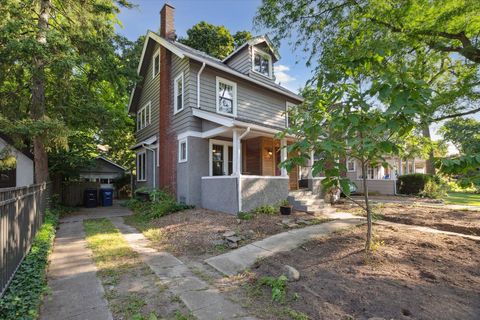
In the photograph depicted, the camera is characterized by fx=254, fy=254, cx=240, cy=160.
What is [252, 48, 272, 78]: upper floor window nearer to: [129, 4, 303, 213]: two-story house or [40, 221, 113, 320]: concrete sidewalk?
[129, 4, 303, 213]: two-story house

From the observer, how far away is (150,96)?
47.2 ft

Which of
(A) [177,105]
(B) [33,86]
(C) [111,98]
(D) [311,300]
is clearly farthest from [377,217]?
(C) [111,98]

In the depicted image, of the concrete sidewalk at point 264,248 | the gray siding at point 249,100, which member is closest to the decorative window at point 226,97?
the gray siding at point 249,100

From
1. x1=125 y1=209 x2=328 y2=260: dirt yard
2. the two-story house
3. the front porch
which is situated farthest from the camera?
the two-story house

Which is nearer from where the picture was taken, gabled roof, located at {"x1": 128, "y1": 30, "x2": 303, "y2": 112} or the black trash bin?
gabled roof, located at {"x1": 128, "y1": 30, "x2": 303, "y2": 112}

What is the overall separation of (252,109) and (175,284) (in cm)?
973

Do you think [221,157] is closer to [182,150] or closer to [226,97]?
[182,150]

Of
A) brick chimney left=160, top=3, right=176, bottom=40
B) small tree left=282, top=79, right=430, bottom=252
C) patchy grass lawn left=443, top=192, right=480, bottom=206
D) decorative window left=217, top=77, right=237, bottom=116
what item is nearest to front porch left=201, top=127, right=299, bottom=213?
decorative window left=217, top=77, right=237, bottom=116

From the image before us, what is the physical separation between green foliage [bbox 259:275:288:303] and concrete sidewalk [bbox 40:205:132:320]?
6.79 ft

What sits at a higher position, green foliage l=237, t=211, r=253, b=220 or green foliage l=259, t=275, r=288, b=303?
green foliage l=237, t=211, r=253, b=220

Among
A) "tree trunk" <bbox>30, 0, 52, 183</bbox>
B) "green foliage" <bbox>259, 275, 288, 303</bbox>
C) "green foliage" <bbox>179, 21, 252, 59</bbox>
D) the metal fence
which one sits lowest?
"green foliage" <bbox>259, 275, 288, 303</bbox>

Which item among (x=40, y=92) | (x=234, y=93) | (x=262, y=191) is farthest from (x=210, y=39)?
(x=262, y=191)

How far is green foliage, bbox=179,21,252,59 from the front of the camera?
2362 centimetres

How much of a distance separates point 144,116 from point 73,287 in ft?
42.3
